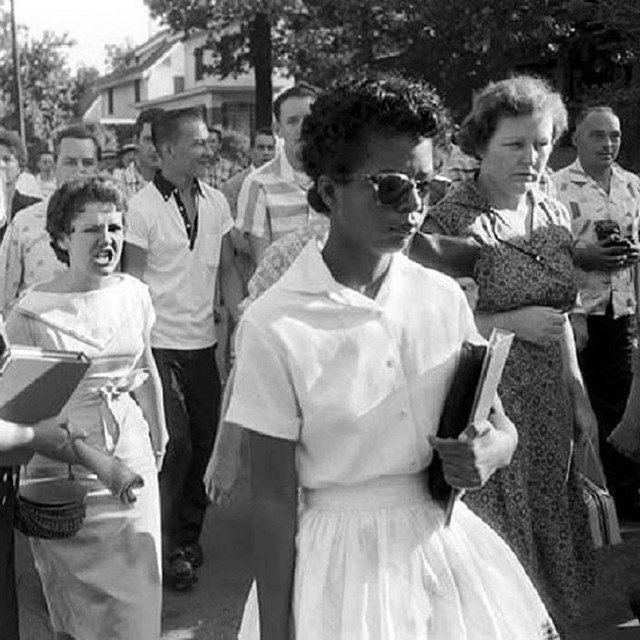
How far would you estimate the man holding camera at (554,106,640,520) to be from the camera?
6715 mm

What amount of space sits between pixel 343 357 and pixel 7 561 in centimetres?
195

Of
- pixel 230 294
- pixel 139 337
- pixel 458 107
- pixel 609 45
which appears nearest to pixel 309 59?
pixel 458 107

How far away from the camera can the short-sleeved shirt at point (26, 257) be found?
6148 mm

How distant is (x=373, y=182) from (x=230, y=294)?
3.97 m

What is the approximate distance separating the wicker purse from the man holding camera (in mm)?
3087

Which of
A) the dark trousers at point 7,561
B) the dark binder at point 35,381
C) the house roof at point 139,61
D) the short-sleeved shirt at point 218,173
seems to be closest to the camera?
the dark binder at point 35,381

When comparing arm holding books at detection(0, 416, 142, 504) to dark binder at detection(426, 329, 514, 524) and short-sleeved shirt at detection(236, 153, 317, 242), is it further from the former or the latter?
short-sleeved shirt at detection(236, 153, 317, 242)

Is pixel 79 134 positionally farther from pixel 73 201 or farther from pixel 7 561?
pixel 7 561

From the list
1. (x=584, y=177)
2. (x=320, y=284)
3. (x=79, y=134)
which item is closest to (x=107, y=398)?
(x=320, y=284)

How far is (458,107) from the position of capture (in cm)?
2017

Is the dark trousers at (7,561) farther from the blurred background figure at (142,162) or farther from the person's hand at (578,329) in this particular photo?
the blurred background figure at (142,162)

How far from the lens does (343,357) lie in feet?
8.34

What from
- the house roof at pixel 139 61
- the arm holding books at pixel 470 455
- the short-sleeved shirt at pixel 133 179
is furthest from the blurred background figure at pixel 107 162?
the house roof at pixel 139 61

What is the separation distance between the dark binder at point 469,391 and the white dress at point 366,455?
0.10ft
